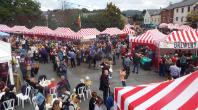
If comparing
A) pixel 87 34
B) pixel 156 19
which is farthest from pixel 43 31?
pixel 156 19

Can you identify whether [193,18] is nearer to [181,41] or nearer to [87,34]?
[87,34]

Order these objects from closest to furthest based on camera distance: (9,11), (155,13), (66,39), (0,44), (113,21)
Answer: (0,44)
(66,39)
(113,21)
(9,11)
(155,13)

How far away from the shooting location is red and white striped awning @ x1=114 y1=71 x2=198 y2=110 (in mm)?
4492

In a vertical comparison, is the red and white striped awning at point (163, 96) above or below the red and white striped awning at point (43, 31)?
below

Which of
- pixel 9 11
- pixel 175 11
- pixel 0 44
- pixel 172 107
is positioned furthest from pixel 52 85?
pixel 175 11

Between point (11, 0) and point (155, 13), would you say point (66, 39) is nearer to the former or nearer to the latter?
point (11, 0)

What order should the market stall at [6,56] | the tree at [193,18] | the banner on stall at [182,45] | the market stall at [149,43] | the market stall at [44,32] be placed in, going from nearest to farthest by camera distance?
the market stall at [6,56], the banner on stall at [182,45], the market stall at [149,43], the market stall at [44,32], the tree at [193,18]

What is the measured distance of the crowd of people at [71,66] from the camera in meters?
9.72

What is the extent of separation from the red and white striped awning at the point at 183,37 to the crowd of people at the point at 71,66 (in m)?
0.96

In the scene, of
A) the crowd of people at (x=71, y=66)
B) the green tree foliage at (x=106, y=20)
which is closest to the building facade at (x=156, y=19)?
the green tree foliage at (x=106, y=20)

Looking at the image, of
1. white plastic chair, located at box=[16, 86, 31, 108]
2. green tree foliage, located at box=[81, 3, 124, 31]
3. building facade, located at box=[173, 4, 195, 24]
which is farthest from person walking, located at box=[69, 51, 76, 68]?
building facade, located at box=[173, 4, 195, 24]

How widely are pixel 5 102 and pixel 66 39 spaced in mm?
19374

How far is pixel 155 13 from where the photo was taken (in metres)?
88.0

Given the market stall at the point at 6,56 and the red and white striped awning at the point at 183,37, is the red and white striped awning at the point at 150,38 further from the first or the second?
the market stall at the point at 6,56
